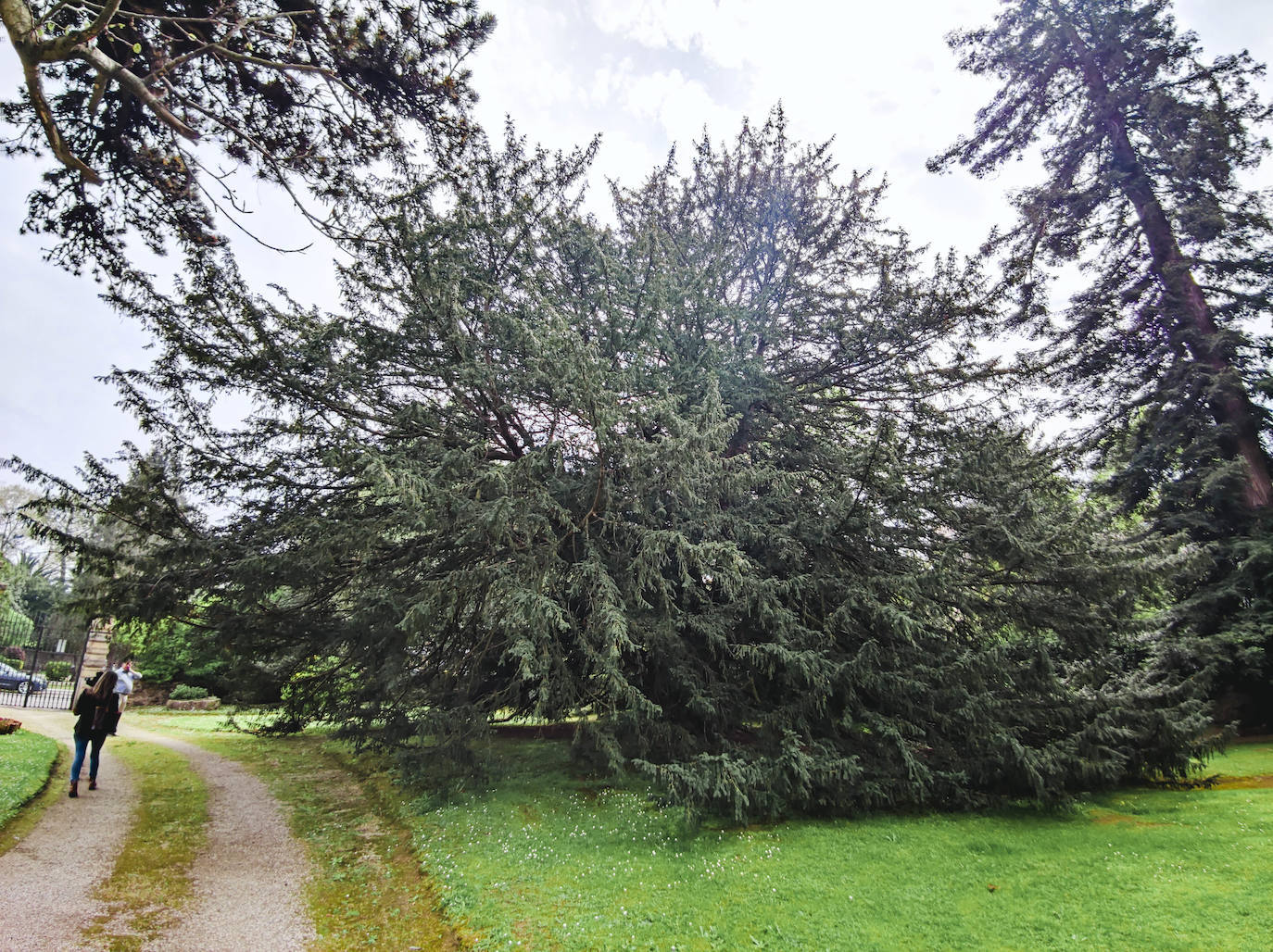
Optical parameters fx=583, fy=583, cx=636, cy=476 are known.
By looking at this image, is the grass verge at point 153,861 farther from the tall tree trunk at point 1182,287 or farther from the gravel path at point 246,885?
the tall tree trunk at point 1182,287

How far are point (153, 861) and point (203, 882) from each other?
3.00 ft

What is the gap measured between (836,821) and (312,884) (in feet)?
17.8

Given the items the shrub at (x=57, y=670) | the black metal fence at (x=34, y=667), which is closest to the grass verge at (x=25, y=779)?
the black metal fence at (x=34, y=667)

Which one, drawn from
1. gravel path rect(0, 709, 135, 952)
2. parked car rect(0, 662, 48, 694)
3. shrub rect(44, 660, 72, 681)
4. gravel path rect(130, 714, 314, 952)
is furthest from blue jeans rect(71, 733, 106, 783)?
shrub rect(44, 660, 72, 681)

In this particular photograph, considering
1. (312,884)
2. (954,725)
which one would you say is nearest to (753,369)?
(954,725)

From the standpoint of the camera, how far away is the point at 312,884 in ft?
17.5

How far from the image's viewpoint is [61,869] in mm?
5336

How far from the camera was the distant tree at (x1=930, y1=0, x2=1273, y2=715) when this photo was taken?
10.6 m

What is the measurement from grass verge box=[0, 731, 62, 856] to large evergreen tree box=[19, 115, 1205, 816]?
241 centimetres

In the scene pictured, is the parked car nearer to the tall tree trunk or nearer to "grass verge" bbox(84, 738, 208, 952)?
"grass verge" bbox(84, 738, 208, 952)

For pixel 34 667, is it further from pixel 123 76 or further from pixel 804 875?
pixel 804 875

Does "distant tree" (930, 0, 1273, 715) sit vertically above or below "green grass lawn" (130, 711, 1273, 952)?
above

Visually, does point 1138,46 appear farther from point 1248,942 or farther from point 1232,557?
point 1248,942

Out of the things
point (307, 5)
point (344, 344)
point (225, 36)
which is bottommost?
point (344, 344)
